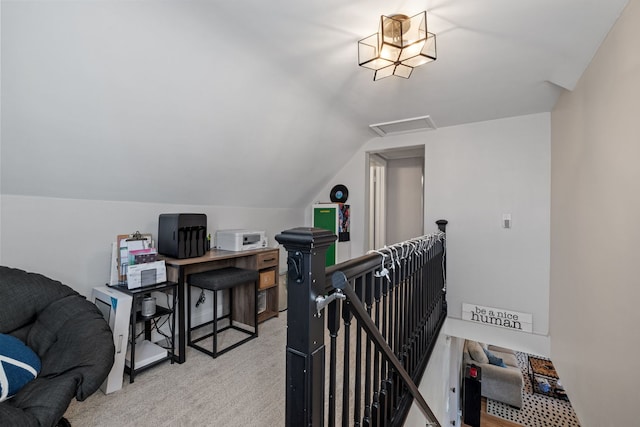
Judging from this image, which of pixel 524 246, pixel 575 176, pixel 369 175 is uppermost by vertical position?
pixel 369 175

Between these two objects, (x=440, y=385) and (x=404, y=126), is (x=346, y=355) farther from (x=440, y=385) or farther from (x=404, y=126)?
(x=404, y=126)

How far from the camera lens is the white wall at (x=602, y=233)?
144 cm

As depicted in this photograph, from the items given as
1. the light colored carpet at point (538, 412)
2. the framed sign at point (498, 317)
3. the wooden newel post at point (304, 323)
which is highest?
the wooden newel post at point (304, 323)

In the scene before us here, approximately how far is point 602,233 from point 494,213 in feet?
4.53

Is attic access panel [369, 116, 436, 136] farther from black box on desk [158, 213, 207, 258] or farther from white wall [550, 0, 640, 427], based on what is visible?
black box on desk [158, 213, 207, 258]

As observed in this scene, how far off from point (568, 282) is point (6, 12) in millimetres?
3986

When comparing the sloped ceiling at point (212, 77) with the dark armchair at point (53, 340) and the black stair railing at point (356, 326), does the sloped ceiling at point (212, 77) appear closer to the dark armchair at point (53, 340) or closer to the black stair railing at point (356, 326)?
the dark armchair at point (53, 340)

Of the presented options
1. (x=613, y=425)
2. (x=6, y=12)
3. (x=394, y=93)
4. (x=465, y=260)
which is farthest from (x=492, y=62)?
(x=6, y=12)

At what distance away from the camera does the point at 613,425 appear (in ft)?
5.27

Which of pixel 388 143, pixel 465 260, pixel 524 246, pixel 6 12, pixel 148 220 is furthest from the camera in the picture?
pixel 388 143

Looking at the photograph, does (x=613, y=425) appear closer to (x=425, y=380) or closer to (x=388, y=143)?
(x=425, y=380)

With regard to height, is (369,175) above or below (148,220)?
above

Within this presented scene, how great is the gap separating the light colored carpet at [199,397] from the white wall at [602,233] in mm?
2018

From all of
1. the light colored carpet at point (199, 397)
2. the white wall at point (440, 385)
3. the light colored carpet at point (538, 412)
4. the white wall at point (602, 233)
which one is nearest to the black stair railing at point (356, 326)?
the white wall at point (440, 385)
